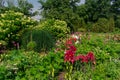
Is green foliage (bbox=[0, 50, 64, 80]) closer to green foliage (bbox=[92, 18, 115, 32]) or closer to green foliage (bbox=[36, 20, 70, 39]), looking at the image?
green foliage (bbox=[36, 20, 70, 39])

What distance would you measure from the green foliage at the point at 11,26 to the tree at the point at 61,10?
781 inches

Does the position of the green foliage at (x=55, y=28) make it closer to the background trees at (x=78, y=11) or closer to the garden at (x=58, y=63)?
the garden at (x=58, y=63)

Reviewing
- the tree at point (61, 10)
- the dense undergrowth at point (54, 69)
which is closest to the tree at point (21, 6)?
the tree at point (61, 10)

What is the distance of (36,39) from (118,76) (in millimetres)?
5848

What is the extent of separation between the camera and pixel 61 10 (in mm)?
39656

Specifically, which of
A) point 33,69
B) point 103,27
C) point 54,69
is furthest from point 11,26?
point 103,27

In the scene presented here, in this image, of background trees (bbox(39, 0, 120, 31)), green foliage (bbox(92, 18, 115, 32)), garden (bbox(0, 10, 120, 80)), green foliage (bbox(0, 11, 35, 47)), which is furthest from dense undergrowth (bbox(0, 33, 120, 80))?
green foliage (bbox(92, 18, 115, 32))

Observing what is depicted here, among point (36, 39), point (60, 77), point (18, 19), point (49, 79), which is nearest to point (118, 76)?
point (60, 77)

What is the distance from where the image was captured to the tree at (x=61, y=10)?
122ft

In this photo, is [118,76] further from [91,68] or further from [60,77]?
[60,77]

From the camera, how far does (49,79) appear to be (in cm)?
624

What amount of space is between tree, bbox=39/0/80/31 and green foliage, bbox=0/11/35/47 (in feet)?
65.0

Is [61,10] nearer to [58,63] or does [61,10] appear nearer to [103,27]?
[103,27]

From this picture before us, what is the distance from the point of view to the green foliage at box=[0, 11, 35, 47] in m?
14.9
